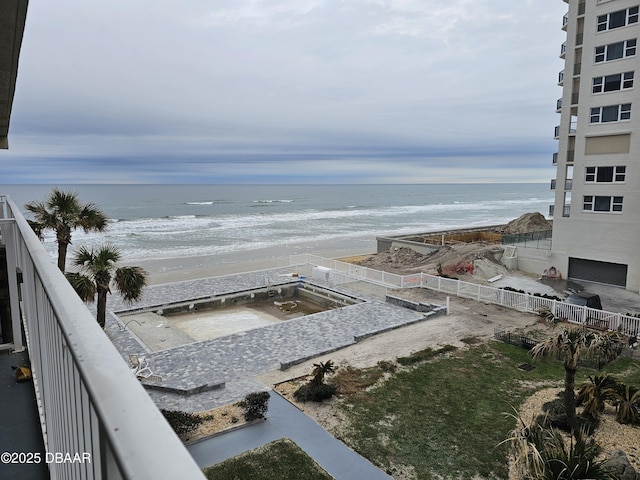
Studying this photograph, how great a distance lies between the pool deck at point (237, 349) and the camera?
11297 mm

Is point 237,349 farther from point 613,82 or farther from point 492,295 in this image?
point 613,82

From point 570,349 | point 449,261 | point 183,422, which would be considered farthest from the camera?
point 449,261

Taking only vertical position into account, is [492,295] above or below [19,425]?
below

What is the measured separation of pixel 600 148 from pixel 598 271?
6624mm

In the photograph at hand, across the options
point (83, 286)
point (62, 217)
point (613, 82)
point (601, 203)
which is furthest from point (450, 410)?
point (613, 82)

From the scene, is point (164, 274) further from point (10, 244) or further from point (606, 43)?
point (606, 43)

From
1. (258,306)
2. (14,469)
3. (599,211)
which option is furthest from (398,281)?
Result: (14,469)

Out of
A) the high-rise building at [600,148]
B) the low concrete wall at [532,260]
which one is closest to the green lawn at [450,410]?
the high-rise building at [600,148]

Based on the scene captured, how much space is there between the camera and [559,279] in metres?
26.1

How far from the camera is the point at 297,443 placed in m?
8.94

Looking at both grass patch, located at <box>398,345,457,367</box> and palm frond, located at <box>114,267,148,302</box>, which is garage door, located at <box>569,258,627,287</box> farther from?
palm frond, located at <box>114,267,148,302</box>

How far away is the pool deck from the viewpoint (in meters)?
11.3

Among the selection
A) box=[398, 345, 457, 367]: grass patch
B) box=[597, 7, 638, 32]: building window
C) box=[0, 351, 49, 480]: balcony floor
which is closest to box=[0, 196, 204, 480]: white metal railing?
box=[0, 351, 49, 480]: balcony floor

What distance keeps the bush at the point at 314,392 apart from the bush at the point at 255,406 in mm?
1014
